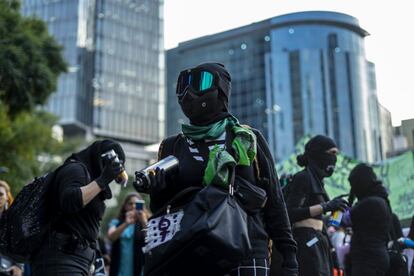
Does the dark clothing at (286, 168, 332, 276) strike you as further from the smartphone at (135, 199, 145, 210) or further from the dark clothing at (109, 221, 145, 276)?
the dark clothing at (109, 221, 145, 276)

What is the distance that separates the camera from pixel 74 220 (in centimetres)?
445

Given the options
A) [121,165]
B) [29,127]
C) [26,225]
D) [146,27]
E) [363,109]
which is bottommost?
[26,225]

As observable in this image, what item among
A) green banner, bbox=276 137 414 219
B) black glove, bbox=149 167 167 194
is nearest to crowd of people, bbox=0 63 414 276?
black glove, bbox=149 167 167 194

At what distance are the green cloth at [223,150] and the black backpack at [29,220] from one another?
5.41 feet

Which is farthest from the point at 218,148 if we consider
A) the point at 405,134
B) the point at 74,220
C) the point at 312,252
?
the point at 405,134

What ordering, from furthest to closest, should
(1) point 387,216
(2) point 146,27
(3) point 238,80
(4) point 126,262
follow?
1. (2) point 146,27
2. (3) point 238,80
3. (4) point 126,262
4. (1) point 387,216

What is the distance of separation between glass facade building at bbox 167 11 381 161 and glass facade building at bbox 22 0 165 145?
620cm

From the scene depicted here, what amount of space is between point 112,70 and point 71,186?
98022 mm

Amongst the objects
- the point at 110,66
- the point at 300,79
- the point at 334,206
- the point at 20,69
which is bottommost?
the point at 334,206

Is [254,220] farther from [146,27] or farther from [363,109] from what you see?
[146,27]

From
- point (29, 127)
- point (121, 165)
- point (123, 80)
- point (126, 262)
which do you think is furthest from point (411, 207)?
point (123, 80)

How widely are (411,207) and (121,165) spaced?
6100 millimetres

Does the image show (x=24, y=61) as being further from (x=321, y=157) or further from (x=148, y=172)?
(x=148, y=172)

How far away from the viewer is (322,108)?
99.4m
